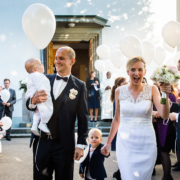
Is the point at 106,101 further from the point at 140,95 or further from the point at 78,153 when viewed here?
the point at 78,153

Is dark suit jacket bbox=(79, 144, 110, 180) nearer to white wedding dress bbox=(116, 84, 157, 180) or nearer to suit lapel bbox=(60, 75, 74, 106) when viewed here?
white wedding dress bbox=(116, 84, 157, 180)

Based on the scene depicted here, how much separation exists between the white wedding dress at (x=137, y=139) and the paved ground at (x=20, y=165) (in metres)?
1.94

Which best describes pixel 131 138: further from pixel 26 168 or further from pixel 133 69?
pixel 26 168

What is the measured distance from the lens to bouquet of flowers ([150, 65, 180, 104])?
2.25 meters

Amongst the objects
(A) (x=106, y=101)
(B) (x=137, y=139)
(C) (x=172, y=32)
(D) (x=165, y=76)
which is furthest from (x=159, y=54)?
A: (B) (x=137, y=139)

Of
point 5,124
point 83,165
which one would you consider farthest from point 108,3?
point 83,165

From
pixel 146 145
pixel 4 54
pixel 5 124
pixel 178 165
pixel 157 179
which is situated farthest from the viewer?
pixel 4 54

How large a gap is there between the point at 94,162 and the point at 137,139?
104 cm

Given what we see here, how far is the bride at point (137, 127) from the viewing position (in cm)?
236

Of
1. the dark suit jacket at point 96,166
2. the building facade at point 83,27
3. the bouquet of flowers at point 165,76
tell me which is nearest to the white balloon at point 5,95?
the building facade at point 83,27

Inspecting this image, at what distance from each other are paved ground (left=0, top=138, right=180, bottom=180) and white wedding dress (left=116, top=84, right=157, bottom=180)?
76.4 inches

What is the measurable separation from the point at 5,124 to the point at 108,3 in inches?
313

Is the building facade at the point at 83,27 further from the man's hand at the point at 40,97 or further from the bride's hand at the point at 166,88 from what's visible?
the man's hand at the point at 40,97

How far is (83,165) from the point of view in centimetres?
330
